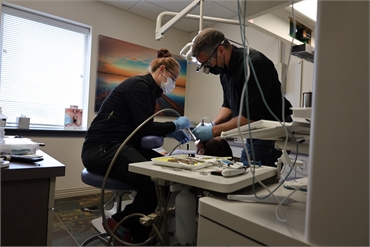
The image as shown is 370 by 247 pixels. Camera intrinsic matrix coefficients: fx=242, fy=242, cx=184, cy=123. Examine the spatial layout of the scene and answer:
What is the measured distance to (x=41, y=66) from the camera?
270 cm

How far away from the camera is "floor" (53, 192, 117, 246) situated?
70.0 inches

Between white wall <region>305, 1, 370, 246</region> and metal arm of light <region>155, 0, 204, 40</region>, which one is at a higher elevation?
metal arm of light <region>155, 0, 204, 40</region>

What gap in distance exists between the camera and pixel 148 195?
1348 millimetres

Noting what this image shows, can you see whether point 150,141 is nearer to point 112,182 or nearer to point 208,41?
point 112,182

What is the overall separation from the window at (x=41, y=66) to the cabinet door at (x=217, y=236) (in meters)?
2.60

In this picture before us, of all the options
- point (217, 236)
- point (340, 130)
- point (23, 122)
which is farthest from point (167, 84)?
point (23, 122)

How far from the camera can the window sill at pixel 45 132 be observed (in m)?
2.32

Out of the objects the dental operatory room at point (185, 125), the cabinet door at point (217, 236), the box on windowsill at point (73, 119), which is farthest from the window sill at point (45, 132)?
the cabinet door at point (217, 236)

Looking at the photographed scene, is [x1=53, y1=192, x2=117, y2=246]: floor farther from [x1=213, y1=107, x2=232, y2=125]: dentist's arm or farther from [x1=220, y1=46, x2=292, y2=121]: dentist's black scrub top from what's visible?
[x1=220, y1=46, x2=292, y2=121]: dentist's black scrub top

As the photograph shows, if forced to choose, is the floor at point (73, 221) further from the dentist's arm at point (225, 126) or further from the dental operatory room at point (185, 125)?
the dentist's arm at point (225, 126)

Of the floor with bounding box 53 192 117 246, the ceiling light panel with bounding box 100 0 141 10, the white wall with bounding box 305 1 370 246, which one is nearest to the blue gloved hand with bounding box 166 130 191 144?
the floor with bounding box 53 192 117 246

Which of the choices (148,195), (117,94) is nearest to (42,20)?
(117,94)

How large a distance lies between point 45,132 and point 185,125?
1.68 m

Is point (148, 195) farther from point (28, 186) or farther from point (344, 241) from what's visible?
point (344, 241)
